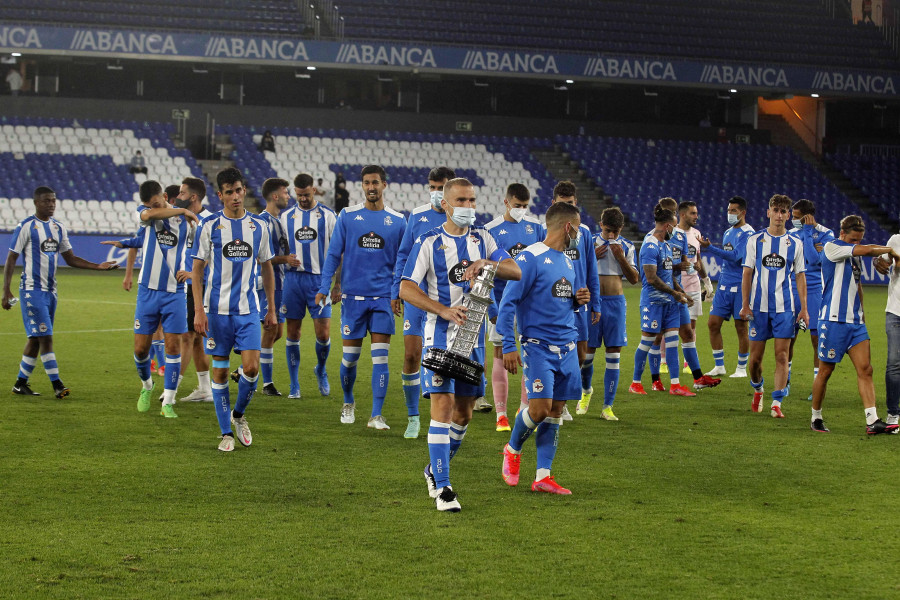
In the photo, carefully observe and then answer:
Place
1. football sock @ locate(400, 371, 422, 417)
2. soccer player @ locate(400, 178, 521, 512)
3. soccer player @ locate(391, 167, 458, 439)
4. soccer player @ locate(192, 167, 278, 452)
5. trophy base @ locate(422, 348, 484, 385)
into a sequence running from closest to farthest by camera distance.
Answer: trophy base @ locate(422, 348, 484, 385)
soccer player @ locate(400, 178, 521, 512)
soccer player @ locate(192, 167, 278, 452)
soccer player @ locate(391, 167, 458, 439)
football sock @ locate(400, 371, 422, 417)

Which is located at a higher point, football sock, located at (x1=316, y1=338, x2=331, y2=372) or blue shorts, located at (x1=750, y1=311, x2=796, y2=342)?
blue shorts, located at (x1=750, y1=311, x2=796, y2=342)

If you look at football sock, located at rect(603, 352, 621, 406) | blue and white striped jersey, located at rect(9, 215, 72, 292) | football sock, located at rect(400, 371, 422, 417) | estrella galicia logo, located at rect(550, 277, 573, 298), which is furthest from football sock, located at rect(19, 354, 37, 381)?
estrella galicia logo, located at rect(550, 277, 573, 298)

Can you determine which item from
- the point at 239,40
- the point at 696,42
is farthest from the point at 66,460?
the point at 696,42

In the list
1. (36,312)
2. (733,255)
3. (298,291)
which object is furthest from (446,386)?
(733,255)

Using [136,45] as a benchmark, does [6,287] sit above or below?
below

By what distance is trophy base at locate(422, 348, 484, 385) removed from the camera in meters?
5.75

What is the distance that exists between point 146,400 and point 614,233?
4.66 meters

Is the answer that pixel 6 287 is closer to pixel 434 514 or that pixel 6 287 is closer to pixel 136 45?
pixel 434 514

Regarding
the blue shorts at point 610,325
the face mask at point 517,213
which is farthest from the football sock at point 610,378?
the face mask at point 517,213

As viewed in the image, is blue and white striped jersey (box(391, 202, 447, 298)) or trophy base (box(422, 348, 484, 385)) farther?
blue and white striped jersey (box(391, 202, 447, 298))

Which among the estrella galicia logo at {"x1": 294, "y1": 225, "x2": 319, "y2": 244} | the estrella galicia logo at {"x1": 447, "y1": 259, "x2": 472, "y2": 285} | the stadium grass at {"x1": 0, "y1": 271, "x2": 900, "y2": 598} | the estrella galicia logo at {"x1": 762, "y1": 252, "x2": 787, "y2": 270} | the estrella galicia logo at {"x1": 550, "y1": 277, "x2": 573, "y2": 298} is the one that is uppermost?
the estrella galicia logo at {"x1": 294, "y1": 225, "x2": 319, "y2": 244}

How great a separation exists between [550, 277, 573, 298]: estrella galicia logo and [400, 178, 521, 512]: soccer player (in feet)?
1.08

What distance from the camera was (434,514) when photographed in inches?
233

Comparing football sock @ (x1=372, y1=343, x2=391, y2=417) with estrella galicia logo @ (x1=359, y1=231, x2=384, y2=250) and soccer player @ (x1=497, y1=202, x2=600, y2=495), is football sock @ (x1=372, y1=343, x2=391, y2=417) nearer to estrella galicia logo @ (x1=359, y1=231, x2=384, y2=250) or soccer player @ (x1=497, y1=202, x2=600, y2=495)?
estrella galicia logo @ (x1=359, y1=231, x2=384, y2=250)
